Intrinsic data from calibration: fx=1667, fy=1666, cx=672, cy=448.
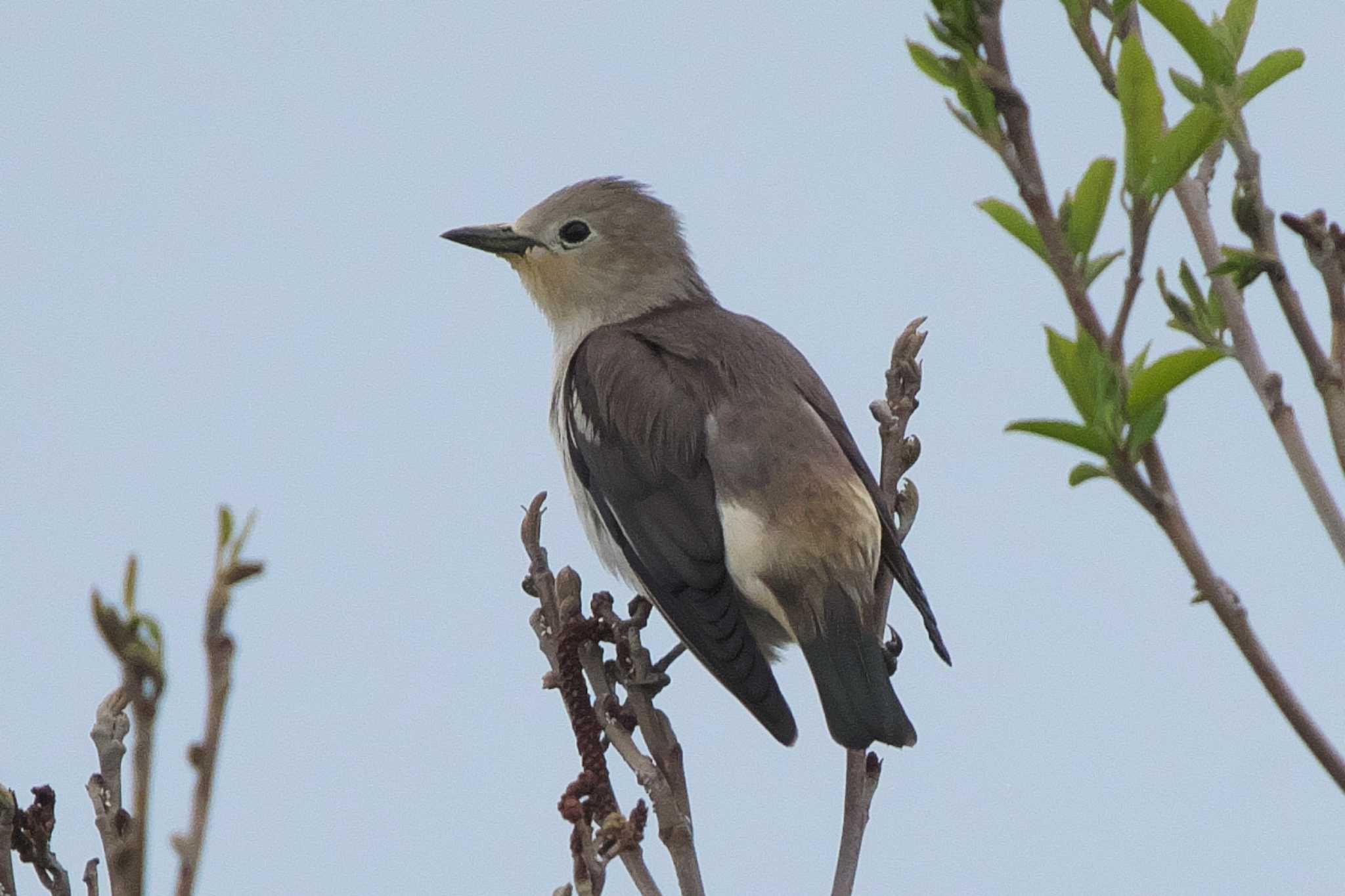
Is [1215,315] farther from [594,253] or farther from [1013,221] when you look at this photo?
[594,253]

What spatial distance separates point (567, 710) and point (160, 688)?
286 cm

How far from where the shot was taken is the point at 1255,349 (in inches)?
86.4

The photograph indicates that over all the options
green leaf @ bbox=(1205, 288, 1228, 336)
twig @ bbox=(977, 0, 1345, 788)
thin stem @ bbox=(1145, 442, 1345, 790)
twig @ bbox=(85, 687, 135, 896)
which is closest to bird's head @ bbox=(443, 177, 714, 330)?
twig @ bbox=(85, 687, 135, 896)

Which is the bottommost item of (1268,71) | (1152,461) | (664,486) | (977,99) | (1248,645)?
(1248,645)

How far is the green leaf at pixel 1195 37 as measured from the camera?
2.53 meters

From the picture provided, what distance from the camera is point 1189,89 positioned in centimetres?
258

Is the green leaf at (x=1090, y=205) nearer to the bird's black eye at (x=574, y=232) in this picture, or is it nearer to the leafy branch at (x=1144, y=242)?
the leafy branch at (x=1144, y=242)

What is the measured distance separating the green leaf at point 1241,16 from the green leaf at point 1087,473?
110 centimetres

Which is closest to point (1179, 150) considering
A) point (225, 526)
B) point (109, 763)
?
point (225, 526)

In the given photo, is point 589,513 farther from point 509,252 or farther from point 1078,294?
point 1078,294

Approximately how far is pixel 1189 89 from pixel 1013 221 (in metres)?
0.39

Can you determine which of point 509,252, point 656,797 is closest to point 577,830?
Result: point 656,797

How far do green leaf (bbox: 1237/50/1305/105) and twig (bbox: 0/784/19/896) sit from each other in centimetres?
245

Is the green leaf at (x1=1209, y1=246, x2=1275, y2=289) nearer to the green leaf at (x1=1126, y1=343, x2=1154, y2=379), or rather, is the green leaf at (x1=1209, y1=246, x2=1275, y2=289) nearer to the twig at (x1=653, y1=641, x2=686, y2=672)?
the green leaf at (x1=1126, y1=343, x2=1154, y2=379)
